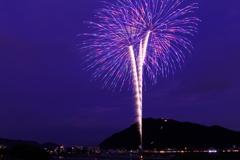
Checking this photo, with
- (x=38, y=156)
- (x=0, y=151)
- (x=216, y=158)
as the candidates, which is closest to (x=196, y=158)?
(x=216, y=158)

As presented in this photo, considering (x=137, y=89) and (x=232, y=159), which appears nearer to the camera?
(x=137, y=89)

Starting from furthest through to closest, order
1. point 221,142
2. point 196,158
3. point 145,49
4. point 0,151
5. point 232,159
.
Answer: point 221,142
point 0,151
point 196,158
point 232,159
point 145,49

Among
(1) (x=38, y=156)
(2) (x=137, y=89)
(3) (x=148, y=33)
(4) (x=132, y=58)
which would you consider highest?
(3) (x=148, y=33)

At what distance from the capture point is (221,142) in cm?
19550

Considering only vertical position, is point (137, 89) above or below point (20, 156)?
above

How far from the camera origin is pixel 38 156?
55906mm

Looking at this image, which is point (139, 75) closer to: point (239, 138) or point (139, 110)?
point (139, 110)

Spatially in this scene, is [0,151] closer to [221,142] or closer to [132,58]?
[132,58]

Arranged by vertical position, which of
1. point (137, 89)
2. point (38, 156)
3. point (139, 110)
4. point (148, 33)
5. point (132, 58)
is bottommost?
point (38, 156)

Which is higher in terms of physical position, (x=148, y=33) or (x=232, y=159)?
(x=148, y=33)

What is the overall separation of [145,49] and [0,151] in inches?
2816

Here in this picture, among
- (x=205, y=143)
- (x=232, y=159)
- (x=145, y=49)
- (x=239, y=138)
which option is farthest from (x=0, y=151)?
(x=239, y=138)

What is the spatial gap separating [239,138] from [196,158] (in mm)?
135032

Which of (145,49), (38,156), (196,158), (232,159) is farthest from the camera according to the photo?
(196,158)
